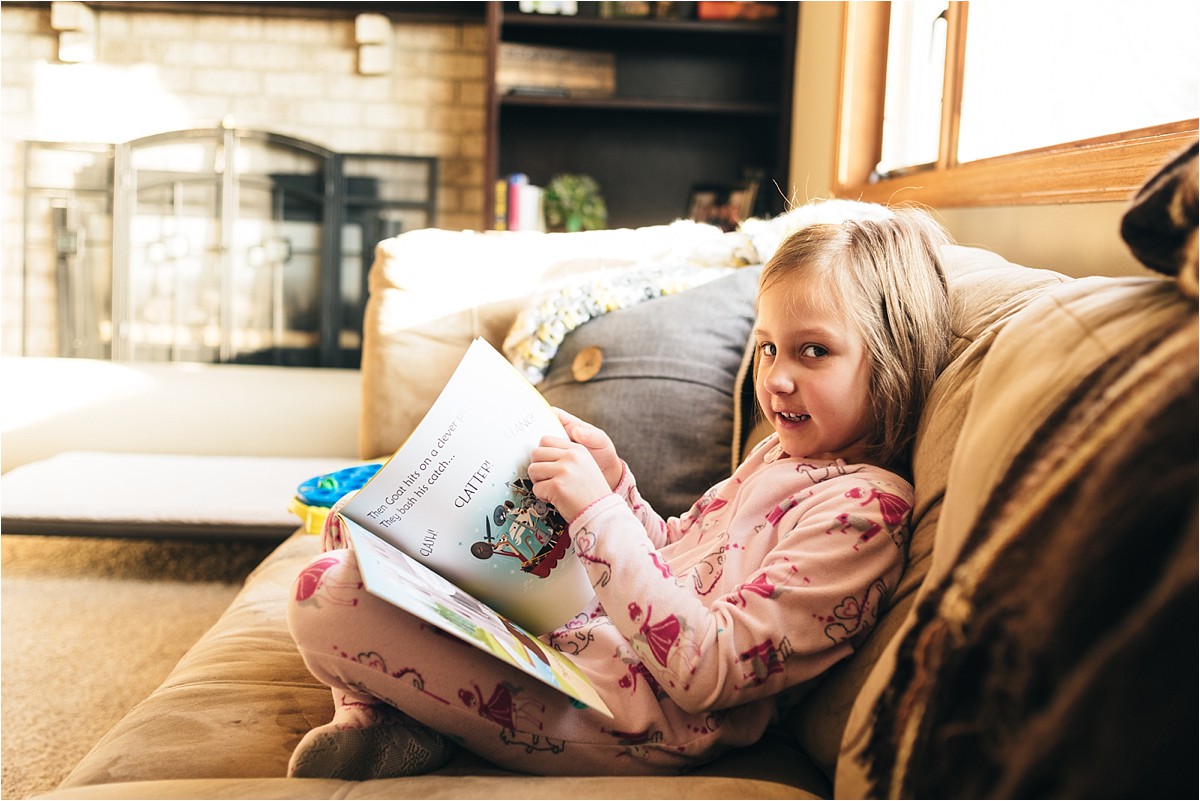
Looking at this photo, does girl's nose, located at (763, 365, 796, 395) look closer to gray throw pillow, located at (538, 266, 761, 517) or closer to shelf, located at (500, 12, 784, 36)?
gray throw pillow, located at (538, 266, 761, 517)

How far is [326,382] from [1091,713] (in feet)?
7.89

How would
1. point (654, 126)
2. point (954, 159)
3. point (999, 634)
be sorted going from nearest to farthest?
point (999, 634)
point (954, 159)
point (654, 126)

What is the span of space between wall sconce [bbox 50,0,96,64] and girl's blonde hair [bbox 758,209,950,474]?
13.5ft

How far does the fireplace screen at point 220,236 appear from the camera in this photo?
407 centimetres

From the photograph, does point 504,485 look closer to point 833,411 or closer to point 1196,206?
point 833,411

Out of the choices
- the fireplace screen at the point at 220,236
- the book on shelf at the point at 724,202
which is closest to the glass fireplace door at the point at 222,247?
the fireplace screen at the point at 220,236

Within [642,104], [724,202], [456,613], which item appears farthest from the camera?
[724,202]

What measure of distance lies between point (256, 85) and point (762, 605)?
3985mm

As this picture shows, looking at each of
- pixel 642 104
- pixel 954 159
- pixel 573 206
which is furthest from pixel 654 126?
pixel 954 159

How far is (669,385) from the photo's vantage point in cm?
155

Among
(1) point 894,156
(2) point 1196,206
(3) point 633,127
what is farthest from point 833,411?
(3) point 633,127

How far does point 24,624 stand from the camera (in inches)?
83.4

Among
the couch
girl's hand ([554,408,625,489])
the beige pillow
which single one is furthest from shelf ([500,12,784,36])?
girl's hand ([554,408,625,489])

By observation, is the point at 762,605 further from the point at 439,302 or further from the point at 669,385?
the point at 439,302
